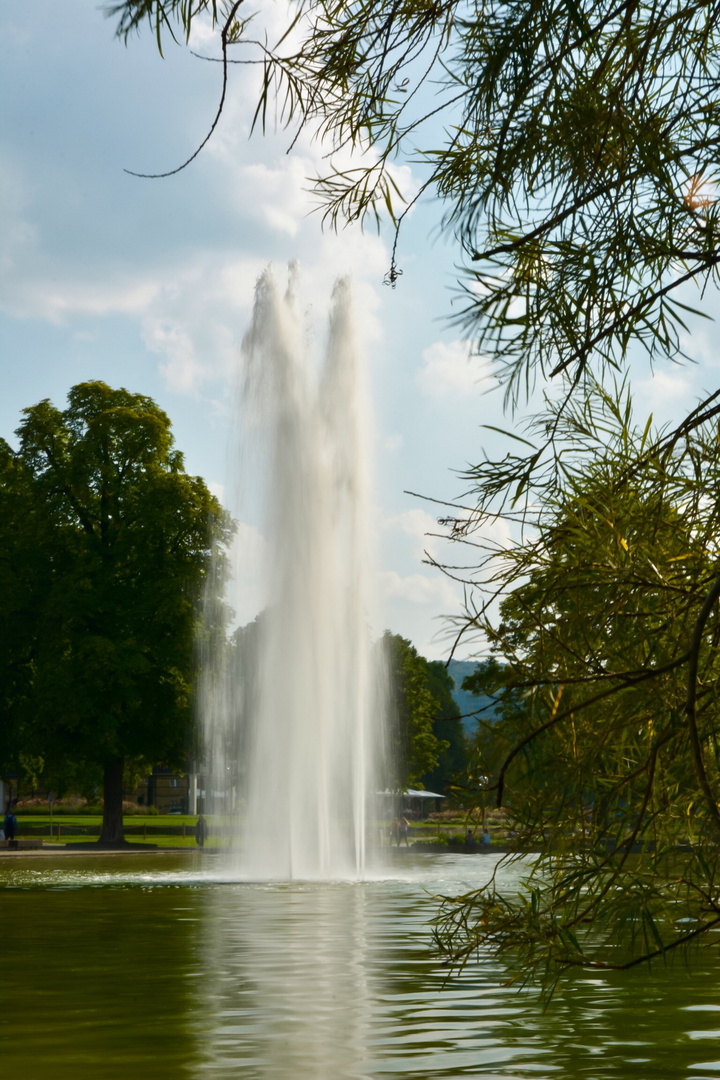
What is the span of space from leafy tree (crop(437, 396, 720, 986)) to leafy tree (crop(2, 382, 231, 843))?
101 feet

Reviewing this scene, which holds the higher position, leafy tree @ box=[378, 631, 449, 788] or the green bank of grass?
leafy tree @ box=[378, 631, 449, 788]

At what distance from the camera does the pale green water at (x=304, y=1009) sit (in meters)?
6.46

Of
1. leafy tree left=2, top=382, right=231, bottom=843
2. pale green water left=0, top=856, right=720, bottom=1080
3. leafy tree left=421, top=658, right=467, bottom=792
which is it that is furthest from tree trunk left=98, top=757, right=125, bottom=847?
leafy tree left=421, top=658, right=467, bottom=792

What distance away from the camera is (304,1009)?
806 cm

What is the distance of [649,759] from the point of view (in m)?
4.33

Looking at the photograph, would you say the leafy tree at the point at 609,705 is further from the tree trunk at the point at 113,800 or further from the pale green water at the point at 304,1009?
the tree trunk at the point at 113,800

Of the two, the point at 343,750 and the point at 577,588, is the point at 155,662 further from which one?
the point at 577,588

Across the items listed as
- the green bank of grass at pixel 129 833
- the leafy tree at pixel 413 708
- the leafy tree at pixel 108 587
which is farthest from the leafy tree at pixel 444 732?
the leafy tree at pixel 108 587

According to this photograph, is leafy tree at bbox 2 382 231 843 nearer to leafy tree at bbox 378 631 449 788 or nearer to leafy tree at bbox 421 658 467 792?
leafy tree at bbox 378 631 449 788

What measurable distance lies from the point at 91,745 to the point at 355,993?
27.8 m

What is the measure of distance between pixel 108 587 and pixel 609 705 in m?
33.4

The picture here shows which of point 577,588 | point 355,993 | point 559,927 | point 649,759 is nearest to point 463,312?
point 577,588

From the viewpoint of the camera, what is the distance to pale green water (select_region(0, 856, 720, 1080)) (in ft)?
21.2

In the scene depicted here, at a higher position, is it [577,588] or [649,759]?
[577,588]
